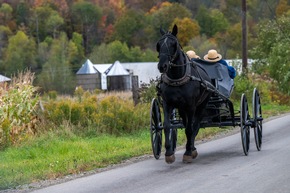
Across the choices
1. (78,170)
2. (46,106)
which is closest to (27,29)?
(46,106)

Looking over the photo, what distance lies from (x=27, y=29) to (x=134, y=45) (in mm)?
12334

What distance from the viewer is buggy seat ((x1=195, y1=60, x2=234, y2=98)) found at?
50.5 ft

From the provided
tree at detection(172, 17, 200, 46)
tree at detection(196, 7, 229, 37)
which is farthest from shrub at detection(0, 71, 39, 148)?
tree at detection(196, 7, 229, 37)

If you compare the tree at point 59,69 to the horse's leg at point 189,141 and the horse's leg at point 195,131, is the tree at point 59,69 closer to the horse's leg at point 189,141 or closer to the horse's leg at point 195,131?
the horse's leg at point 195,131

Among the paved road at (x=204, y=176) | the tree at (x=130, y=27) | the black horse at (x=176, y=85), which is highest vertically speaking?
the tree at (x=130, y=27)

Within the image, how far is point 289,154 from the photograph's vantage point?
14.4m

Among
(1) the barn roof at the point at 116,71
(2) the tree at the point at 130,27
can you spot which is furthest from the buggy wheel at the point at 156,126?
(2) the tree at the point at 130,27

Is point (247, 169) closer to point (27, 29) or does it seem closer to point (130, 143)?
point (130, 143)

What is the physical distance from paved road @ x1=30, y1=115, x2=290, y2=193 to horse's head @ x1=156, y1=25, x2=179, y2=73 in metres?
1.84

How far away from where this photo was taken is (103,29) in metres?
89.4

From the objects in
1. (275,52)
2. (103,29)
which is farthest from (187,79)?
(103,29)

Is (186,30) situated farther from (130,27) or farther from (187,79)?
(187,79)

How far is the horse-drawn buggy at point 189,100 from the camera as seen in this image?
535 inches

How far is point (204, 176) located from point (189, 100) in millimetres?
1867
